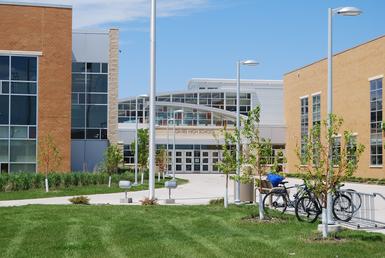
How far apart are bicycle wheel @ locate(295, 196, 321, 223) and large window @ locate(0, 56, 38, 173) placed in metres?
28.3

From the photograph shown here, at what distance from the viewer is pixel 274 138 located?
73812 millimetres

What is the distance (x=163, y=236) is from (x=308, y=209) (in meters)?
4.88

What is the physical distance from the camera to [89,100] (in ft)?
167

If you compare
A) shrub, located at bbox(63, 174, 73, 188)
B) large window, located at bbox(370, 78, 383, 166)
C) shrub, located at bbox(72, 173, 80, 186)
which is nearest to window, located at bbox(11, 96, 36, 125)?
shrub, located at bbox(72, 173, 80, 186)

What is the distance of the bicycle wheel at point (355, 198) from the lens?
58.1 feet

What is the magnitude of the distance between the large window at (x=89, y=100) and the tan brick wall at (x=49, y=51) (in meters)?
6.57

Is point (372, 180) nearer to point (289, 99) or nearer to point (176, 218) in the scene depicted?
point (289, 99)

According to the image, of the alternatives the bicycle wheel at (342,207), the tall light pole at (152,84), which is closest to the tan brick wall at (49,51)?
the tall light pole at (152,84)

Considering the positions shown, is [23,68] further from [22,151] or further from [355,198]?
[355,198]

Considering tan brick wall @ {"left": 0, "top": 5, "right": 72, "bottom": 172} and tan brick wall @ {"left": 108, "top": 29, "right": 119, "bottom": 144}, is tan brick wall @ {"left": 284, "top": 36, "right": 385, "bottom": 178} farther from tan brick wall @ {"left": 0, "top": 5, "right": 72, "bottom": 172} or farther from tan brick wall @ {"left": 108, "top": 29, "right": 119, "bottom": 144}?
tan brick wall @ {"left": 0, "top": 5, "right": 72, "bottom": 172}

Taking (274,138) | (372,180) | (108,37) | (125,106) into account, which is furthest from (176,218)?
(125,106)

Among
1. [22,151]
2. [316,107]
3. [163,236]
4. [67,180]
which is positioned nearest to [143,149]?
[22,151]

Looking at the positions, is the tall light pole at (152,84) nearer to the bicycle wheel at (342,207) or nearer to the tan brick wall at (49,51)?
the bicycle wheel at (342,207)

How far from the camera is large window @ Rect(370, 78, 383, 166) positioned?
50.1 m
